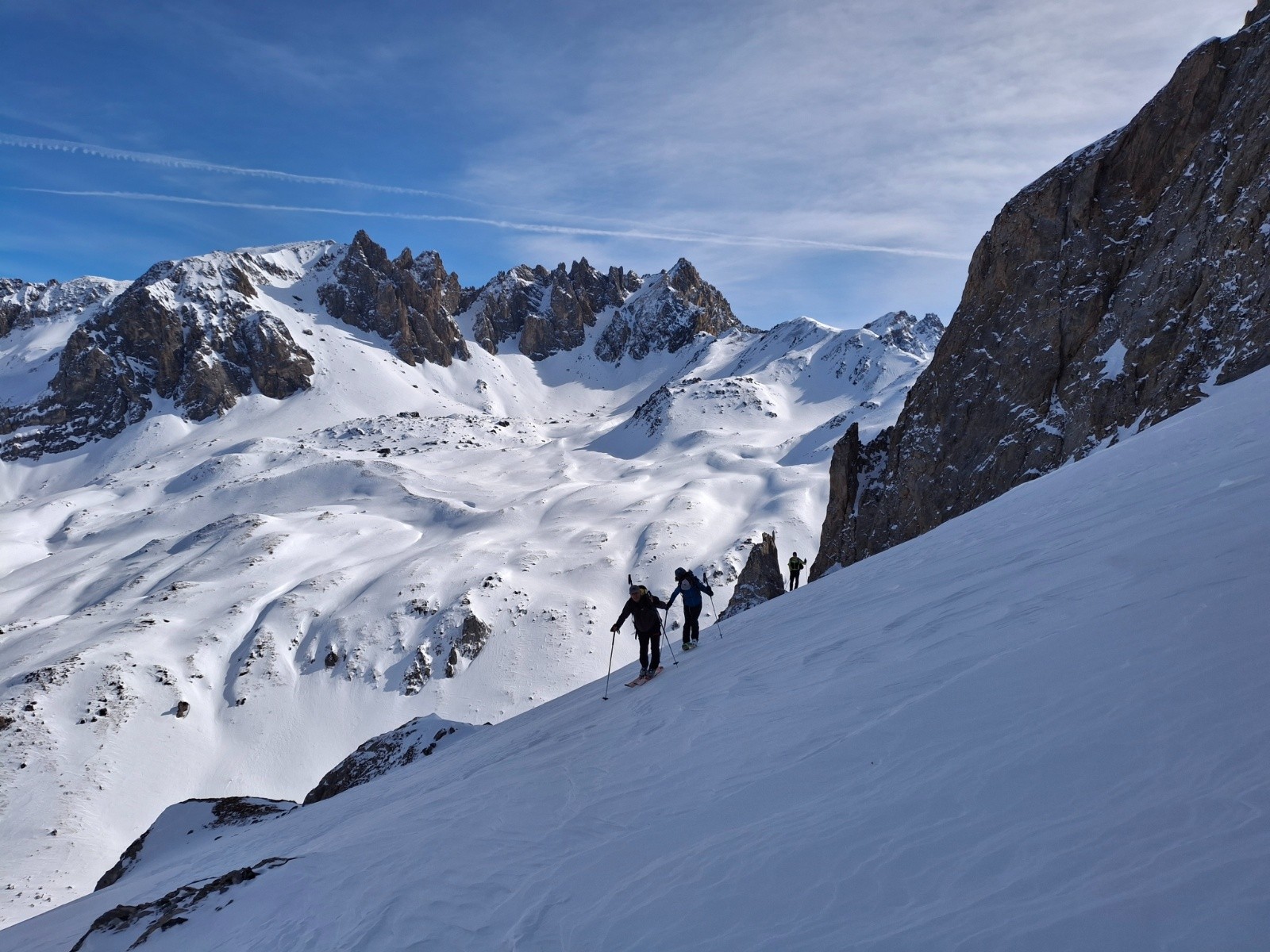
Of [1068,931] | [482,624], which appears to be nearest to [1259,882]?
[1068,931]

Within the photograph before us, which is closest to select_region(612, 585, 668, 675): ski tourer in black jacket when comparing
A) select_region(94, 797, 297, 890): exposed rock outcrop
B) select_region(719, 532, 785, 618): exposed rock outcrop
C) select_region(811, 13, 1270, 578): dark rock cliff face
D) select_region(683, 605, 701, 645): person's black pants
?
select_region(683, 605, 701, 645): person's black pants

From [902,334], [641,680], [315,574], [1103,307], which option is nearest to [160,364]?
[315,574]

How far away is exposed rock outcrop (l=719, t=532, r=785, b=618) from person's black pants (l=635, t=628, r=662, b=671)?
26.2 m

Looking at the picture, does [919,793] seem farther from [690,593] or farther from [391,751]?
[391,751]

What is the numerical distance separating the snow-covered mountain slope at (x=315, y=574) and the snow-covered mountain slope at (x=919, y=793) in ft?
137

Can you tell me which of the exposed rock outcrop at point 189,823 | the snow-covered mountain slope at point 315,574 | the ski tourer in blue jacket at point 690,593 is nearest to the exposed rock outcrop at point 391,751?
the exposed rock outcrop at point 189,823

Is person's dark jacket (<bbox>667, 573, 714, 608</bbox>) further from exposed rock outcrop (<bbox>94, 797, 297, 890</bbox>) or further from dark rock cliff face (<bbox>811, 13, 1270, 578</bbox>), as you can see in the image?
dark rock cliff face (<bbox>811, 13, 1270, 578</bbox>)

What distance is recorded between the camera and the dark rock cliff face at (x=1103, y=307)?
2411 cm

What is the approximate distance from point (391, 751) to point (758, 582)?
82.4ft

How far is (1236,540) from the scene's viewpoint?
249 inches

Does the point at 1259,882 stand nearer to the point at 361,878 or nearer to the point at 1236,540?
the point at 1236,540

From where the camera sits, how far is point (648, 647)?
1429 cm

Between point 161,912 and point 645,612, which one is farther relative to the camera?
point 645,612

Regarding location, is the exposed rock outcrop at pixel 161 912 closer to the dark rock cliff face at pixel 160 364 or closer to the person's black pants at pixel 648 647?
the person's black pants at pixel 648 647
